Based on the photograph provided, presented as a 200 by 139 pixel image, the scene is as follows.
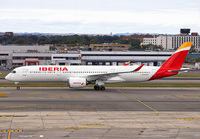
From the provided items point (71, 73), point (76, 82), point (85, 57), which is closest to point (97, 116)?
point (76, 82)

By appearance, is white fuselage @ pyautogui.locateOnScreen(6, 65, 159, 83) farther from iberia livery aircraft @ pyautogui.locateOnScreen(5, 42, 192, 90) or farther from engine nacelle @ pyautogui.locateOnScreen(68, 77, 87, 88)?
engine nacelle @ pyautogui.locateOnScreen(68, 77, 87, 88)

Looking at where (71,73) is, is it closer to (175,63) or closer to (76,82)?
(76,82)

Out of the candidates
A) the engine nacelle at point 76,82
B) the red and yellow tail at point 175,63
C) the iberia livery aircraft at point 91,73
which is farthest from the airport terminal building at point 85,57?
the engine nacelle at point 76,82

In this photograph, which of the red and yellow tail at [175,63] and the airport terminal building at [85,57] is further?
the airport terminal building at [85,57]

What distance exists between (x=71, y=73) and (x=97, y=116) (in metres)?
20.8

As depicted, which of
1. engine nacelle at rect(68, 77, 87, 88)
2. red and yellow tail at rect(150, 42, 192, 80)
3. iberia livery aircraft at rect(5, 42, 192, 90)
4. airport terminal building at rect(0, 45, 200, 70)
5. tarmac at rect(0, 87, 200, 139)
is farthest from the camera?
airport terminal building at rect(0, 45, 200, 70)

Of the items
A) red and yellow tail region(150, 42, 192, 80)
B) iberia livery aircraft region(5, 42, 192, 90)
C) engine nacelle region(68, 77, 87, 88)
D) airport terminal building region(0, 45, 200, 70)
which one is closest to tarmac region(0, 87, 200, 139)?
engine nacelle region(68, 77, 87, 88)

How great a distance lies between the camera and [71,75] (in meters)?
48.8

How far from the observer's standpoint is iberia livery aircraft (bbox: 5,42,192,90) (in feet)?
157

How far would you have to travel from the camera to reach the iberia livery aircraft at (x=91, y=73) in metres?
47.8

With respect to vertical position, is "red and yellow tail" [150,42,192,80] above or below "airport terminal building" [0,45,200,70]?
above

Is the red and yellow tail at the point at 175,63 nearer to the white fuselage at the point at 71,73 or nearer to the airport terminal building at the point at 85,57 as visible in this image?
the white fuselage at the point at 71,73

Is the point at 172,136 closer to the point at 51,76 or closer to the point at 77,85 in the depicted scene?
the point at 77,85

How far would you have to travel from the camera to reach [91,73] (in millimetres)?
49562
